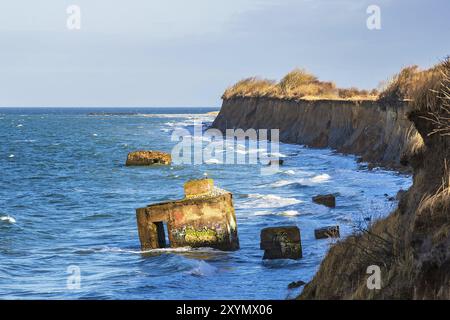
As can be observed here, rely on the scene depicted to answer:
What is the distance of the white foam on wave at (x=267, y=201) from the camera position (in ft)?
103

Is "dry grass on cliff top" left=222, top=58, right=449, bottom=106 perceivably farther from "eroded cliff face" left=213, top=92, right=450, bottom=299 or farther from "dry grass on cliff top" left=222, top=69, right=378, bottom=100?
"eroded cliff face" left=213, top=92, right=450, bottom=299

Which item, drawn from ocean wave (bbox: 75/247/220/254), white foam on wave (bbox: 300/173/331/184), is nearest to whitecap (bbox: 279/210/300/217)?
ocean wave (bbox: 75/247/220/254)

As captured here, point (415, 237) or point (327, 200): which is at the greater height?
point (415, 237)

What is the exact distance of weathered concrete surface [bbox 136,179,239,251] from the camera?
19.9 metres

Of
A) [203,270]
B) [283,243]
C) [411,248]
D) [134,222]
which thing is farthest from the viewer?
[134,222]

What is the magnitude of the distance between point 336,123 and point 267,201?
2871cm

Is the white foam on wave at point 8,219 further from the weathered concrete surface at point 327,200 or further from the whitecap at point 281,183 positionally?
the whitecap at point 281,183

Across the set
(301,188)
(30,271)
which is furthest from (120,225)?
(301,188)

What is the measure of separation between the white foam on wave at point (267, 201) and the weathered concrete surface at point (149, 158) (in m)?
21.2

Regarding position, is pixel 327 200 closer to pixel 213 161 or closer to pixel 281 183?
pixel 281 183

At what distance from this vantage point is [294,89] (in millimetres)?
87188

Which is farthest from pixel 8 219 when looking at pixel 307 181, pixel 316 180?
pixel 316 180

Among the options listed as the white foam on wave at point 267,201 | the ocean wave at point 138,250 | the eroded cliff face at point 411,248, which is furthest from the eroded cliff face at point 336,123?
the ocean wave at point 138,250

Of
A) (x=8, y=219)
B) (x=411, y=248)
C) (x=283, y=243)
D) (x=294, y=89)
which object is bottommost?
(x=8, y=219)
